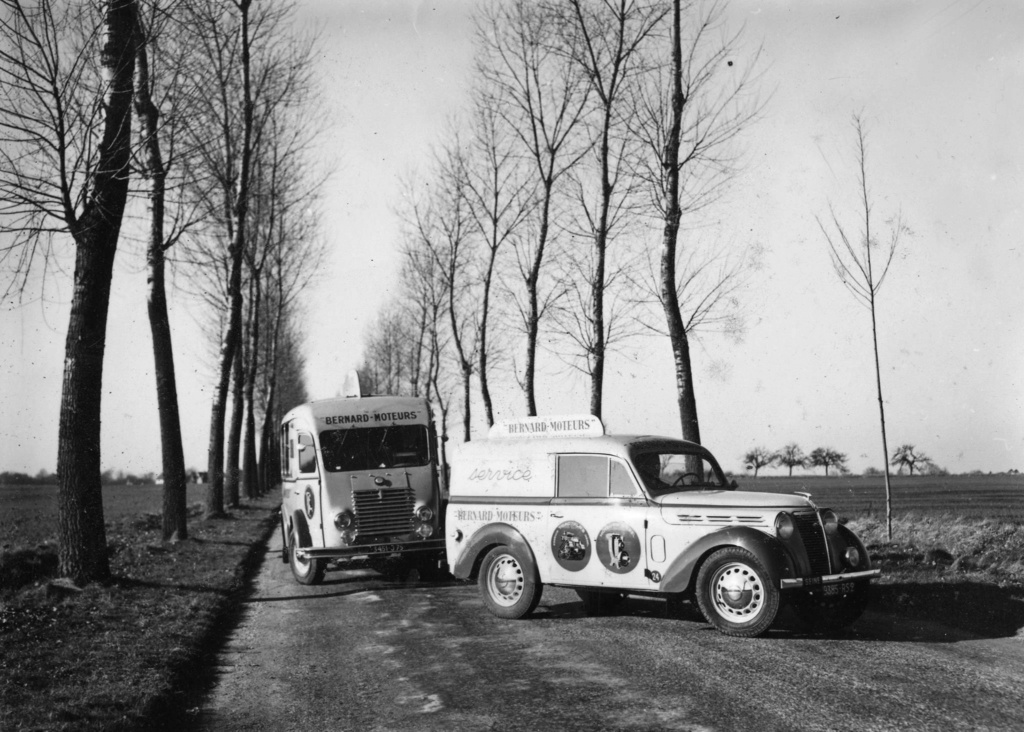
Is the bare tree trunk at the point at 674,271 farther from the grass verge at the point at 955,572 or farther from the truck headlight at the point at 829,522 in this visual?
the truck headlight at the point at 829,522

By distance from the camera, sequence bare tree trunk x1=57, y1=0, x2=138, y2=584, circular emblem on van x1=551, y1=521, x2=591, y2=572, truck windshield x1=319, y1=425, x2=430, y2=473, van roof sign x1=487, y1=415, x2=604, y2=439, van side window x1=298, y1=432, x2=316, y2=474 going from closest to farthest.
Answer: circular emblem on van x1=551, y1=521, x2=591, y2=572 < van roof sign x1=487, y1=415, x2=604, y2=439 < bare tree trunk x1=57, y1=0, x2=138, y2=584 < truck windshield x1=319, y1=425, x2=430, y2=473 < van side window x1=298, y1=432, x2=316, y2=474

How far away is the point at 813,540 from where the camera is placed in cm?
941

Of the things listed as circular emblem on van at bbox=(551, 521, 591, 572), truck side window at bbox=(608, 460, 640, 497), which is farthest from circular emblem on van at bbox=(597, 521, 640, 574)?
truck side window at bbox=(608, 460, 640, 497)

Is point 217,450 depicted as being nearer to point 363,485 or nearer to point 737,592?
point 363,485

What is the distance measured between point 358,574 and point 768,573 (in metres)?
8.87

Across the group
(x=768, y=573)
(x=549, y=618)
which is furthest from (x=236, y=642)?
(x=768, y=573)

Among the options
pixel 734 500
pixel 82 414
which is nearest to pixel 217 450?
pixel 82 414

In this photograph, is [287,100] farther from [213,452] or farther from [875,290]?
[875,290]

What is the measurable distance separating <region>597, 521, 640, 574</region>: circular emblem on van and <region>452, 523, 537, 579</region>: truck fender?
0.92 meters

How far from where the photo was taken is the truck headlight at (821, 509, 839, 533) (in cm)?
960

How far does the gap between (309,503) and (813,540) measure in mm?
8444

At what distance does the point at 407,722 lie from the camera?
21.3ft

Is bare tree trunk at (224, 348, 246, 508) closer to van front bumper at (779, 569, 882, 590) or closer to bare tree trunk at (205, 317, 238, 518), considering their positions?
bare tree trunk at (205, 317, 238, 518)

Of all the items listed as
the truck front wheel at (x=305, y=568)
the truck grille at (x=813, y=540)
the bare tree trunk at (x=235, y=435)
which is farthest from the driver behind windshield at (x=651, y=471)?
the bare tree trunk at (x=235, y=435)
